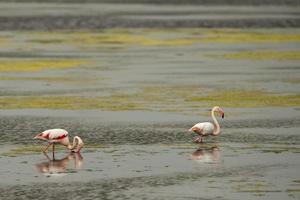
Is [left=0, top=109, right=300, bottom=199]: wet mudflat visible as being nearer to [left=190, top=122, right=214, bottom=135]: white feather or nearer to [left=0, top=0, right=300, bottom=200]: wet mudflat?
[left=0, top=0, right=300, bottom=200]: wet mudflat

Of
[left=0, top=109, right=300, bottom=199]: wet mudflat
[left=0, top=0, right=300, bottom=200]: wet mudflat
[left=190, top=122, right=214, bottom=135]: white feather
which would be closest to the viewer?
[left=0, top=109, right=300, bottom=199]: wet mudflat

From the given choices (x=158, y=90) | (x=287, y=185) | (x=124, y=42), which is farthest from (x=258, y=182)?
(x=124, y=42)

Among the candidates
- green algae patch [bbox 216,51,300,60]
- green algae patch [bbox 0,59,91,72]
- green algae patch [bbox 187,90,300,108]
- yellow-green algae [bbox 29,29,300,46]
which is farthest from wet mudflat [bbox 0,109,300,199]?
yellow-green algae [bbox 29,29,300,46]

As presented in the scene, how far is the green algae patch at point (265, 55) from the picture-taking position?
55.7 meters

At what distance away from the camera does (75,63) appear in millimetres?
52938

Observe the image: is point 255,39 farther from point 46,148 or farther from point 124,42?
point 46,148

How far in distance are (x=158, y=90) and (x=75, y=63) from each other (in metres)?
12.6

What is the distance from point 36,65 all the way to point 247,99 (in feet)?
52.6

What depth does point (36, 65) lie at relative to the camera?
5184 centimetres

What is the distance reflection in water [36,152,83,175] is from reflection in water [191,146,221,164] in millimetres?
2582

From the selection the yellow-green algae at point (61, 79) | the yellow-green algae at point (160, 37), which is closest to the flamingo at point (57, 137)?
the yellow-green algae at point (61, 79)

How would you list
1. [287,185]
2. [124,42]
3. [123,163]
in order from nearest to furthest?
1. [287,185]
2. [123,163]
3. [124,42]

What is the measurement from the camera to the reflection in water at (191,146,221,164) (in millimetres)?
25994

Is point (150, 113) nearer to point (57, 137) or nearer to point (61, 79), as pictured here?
point (57, 137)
